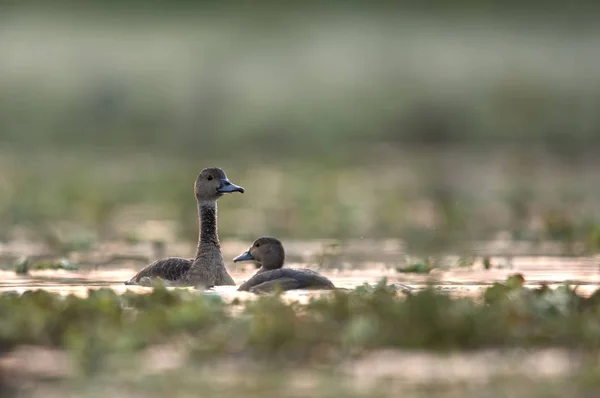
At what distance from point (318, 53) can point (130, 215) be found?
22.5 meters

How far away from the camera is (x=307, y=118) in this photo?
35.9 meters

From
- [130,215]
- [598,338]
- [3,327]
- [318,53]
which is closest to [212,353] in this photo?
[3,327]

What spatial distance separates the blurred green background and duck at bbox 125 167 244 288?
13.3ft

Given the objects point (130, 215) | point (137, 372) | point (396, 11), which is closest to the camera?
point (137, 372)

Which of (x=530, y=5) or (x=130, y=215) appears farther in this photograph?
(x=530, y=5)

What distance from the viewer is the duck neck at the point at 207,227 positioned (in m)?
15.2

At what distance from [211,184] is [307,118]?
67.1 ft

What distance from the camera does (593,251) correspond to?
59.1ft

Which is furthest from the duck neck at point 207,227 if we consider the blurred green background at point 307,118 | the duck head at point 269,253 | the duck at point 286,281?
the blurred green background at point 307,118

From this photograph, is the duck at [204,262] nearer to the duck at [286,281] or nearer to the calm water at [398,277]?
the calm water at [398,277]

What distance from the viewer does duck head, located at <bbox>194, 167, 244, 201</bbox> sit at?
15.5m

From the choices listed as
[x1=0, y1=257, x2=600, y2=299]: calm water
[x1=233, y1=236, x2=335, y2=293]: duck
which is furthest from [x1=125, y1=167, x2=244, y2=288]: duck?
[x1=233, y1=236, x2=335, y2=293]: duck

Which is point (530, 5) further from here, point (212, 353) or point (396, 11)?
point (212, 353)

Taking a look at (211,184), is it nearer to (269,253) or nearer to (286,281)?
(269,253)
